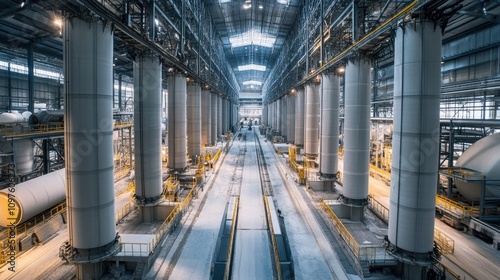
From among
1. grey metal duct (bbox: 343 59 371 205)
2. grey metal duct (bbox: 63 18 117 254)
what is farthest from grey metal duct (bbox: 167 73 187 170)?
grey metal duct (bbox: 343 59 371 205)

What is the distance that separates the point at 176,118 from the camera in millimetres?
24141

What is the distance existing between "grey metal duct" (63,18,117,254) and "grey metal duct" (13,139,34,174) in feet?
32.8

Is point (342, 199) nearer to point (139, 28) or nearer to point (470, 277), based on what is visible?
point (470, 277)

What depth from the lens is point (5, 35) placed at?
25.0m

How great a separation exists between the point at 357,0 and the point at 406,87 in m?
7.49

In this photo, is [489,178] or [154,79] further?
[154,79]

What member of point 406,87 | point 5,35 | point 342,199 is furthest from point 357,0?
point 5,35

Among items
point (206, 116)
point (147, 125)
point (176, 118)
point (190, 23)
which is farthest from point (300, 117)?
point (147, 125)

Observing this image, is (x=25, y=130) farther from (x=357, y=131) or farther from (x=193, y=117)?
(x=357, y=131)

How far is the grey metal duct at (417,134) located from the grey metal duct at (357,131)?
5530 millimetres

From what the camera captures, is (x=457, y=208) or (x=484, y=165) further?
(x=457, y=208)

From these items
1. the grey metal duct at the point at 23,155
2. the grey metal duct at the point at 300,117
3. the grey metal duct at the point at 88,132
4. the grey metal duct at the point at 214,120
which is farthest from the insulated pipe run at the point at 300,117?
the grey metal duct at the point at 88,132

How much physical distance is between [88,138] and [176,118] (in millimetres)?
14033

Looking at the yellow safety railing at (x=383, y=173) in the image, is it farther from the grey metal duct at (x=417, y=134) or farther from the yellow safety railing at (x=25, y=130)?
the yellow safety railing at (x=25, y=130)
